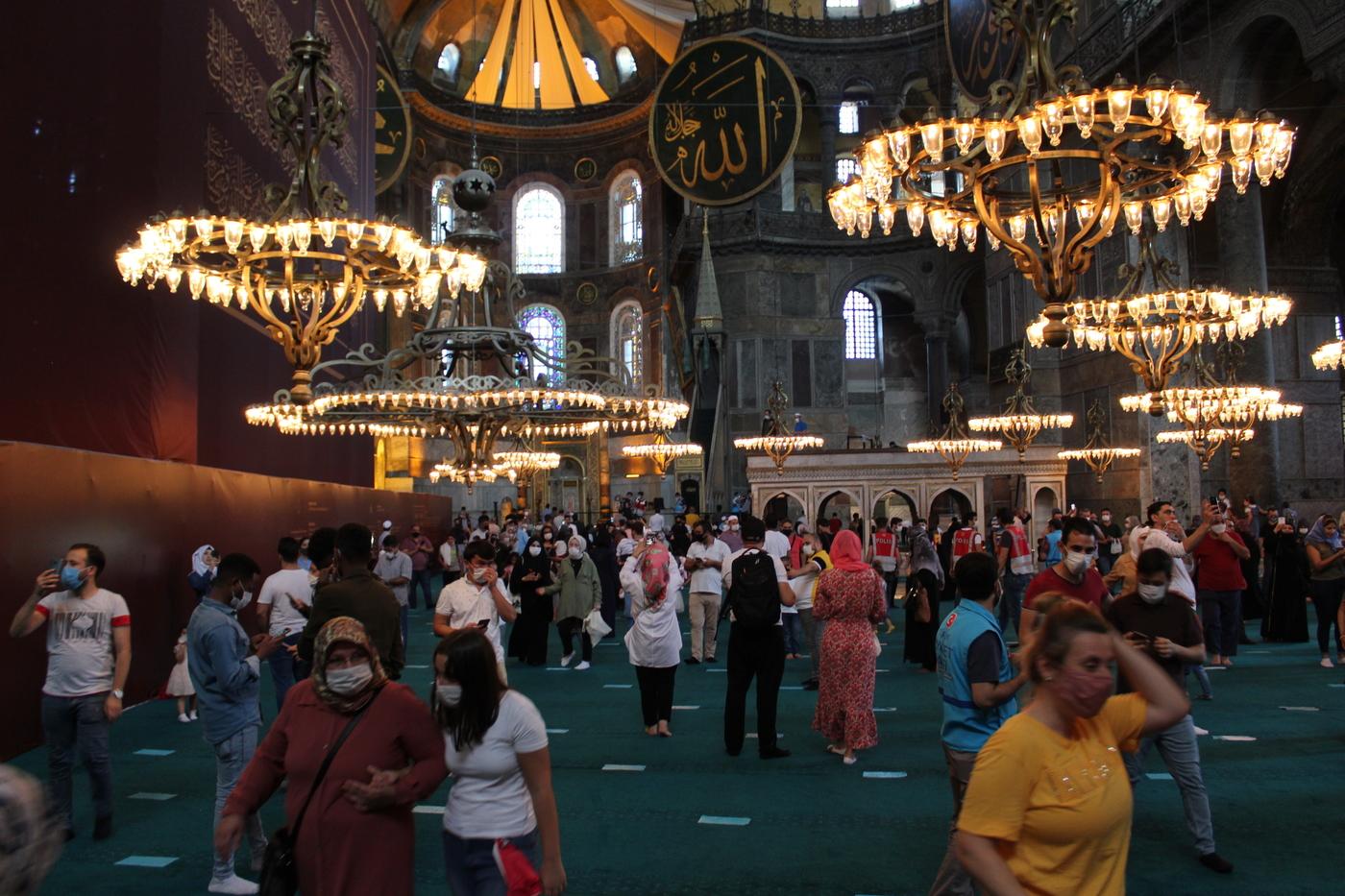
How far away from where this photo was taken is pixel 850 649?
5680 mm

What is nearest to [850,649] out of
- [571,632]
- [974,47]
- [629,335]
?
[571,632]

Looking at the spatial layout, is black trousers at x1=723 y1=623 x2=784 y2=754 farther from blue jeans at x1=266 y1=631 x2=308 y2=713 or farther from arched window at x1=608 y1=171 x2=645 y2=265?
arched window at x1=608 y1=171 x2=645 y2=265

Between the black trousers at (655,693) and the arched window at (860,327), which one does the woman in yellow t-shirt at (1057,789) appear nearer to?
the black trousers at (655,693)

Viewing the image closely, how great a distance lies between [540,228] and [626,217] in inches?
125

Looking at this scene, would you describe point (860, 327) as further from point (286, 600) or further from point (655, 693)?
point (286, 600)

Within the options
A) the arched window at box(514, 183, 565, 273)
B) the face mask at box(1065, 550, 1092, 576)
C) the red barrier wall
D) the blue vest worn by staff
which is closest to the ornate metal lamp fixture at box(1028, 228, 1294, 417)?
the face mask at box(1065, 550, 1092, 576)

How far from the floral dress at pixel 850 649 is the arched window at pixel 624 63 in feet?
100

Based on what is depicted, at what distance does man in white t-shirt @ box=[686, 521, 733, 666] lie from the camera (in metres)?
8.92

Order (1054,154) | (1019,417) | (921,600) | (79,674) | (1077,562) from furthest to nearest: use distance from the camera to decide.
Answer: (1019,417)
(921,600)
(1054,154)
(79,674)
(1077,562)

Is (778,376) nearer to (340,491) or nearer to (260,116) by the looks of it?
(340,491)

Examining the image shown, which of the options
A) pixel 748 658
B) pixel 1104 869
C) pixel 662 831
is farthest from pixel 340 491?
pixel 1104 869

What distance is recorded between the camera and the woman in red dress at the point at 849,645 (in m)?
5.68

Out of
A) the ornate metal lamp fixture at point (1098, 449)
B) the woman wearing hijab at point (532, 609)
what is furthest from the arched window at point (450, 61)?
the woman wearing hijab at point (532, 609)

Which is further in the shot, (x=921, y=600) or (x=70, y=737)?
(x=921, y=600)
